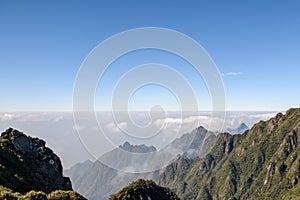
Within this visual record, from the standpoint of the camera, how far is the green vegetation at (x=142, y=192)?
284 feet

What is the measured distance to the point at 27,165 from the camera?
58.8m

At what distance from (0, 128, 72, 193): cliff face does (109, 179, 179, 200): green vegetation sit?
25213mm

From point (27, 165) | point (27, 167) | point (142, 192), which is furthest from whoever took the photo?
A: point (142, 192)

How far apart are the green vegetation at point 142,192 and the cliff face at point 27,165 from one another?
2521 centimetres

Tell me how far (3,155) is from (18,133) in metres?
13.9

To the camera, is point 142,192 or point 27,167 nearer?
point 27,167

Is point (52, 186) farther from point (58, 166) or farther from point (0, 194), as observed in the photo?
point (0, 194)

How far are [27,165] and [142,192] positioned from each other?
142ft

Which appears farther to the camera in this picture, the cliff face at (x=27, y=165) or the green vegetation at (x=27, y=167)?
the cliff face at (x=27, y=165)

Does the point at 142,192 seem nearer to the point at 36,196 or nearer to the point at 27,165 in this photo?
the point at 27,165

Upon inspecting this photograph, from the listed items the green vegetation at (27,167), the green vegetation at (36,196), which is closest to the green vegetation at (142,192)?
the green vegetation at (27,167)

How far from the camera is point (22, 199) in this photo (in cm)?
3366

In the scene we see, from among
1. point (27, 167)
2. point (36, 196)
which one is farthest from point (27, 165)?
point (36, 196)

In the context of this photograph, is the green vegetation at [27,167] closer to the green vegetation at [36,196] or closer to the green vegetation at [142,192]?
the green vegetation at [36,196]
